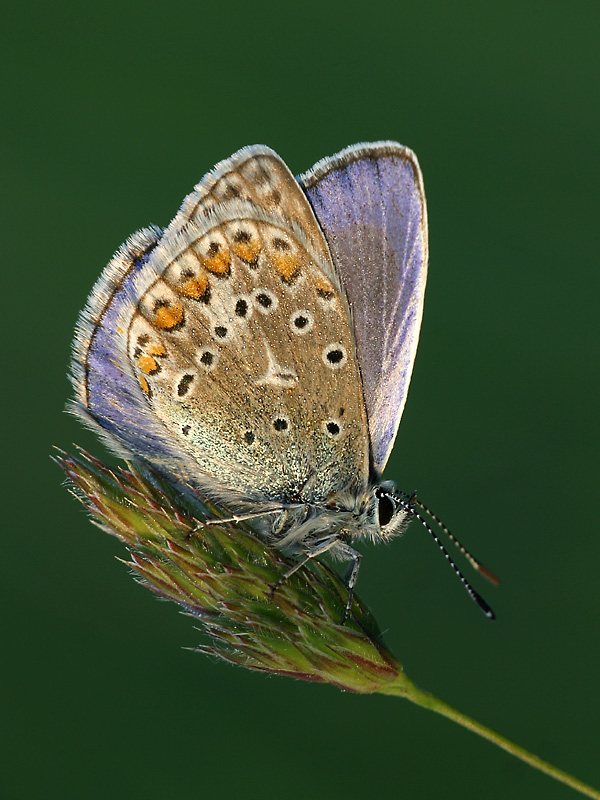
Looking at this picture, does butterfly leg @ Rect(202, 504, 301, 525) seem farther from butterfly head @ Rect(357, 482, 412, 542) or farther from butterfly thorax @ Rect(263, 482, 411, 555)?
butterfly head @ Rect(357, 482, 412, 542)

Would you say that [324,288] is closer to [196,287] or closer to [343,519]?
[196,287]

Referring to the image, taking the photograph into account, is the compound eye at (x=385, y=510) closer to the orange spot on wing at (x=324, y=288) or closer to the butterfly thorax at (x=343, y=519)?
the butterfly thorax at (x=343, y=519)

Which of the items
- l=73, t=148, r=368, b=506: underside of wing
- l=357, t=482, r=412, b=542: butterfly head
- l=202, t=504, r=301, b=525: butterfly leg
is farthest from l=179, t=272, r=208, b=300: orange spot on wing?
l=357, t=482, r=412, b=542: butterfly head

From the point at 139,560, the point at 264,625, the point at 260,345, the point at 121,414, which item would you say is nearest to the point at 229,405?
the point at 260,345

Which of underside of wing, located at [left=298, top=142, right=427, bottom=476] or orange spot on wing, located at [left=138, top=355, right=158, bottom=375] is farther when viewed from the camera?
orange spot on wing, located at [left=138, top=355, right=158, bottom=375]

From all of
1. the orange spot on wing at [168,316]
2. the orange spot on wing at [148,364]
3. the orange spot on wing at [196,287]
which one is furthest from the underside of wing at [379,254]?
the orange spot on wing at [148,364]

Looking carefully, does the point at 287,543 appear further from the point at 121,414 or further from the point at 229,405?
the point at 121,414

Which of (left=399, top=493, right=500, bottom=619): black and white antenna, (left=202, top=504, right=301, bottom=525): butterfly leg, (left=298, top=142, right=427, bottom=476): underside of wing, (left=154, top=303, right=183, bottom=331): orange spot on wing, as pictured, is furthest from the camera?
(left=154, top=303, right=183, bottom=331): orange spot on wing
